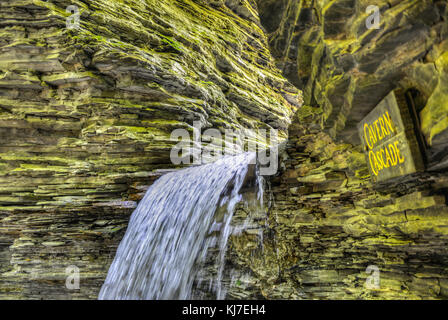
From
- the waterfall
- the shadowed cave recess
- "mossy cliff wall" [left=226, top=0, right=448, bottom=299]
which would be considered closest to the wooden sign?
the shadowed cave recess

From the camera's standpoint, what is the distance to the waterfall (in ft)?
19.1

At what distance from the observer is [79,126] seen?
7695mm

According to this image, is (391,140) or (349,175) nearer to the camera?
(391,140)

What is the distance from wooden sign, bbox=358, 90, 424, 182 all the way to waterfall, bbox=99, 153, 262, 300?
2.91 m

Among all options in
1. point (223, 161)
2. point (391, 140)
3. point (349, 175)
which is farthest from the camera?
point (223, 161)

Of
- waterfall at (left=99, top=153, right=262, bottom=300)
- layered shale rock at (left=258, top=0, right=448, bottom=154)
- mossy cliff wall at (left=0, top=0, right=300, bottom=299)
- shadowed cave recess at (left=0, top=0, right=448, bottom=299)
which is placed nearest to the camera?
layered shale rock at (left=258, top=0, right=448, bottom=154)

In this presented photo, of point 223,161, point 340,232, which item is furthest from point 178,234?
point 340,232

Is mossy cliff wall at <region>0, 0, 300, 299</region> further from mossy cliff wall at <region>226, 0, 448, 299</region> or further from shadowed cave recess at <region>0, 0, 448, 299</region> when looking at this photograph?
mossy cliff wall at <region>226, 0, 448, 299</region>

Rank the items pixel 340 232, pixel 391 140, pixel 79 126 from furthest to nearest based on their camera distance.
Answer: pixel 79 126, pixel 340 232, pixel 391 140

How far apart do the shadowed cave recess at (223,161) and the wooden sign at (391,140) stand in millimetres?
24

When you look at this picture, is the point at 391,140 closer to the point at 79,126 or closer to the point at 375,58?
the point at 375,58

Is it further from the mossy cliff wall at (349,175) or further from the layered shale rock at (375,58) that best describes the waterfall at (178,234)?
the layered shale rock at (375,58)

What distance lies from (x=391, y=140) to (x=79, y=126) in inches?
320
